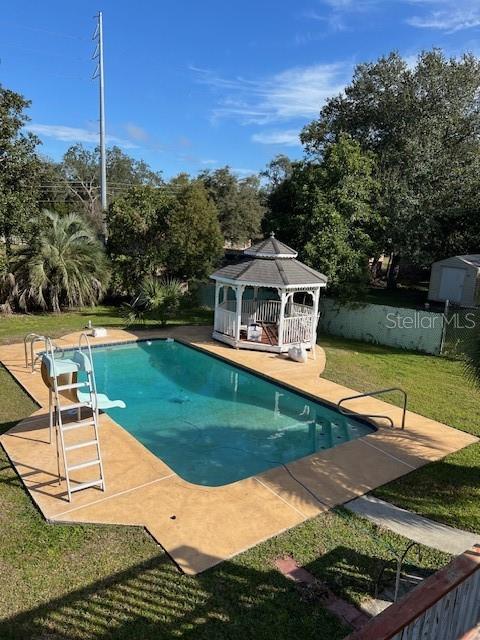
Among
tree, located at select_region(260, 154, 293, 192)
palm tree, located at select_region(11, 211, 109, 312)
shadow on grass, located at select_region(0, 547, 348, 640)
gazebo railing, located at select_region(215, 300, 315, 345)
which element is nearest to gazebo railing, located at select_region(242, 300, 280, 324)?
gazebo railing, located at select_region(215, 300, 315, 345)

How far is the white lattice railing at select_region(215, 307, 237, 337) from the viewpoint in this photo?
15.0m

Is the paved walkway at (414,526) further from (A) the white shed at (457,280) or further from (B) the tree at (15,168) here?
(A) the white shed at (457,280)

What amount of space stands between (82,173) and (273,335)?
4855 cm

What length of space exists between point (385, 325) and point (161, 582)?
13.5m

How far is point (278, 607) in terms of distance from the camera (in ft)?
13.6

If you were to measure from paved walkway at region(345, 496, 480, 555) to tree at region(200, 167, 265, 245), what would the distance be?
3857cm

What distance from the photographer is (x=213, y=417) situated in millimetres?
9977

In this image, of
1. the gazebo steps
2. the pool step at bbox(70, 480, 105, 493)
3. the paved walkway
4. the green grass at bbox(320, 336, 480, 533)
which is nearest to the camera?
the paved walkway

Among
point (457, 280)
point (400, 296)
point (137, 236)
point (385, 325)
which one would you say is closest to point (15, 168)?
point (137, 236)

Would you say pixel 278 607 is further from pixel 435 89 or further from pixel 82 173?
pixel 82 173

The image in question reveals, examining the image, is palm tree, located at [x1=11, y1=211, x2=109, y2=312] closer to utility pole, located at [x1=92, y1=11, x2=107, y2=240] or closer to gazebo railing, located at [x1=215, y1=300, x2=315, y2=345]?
gazebo railing, located at [x1=215, y1=300, x2=315, y2=345]

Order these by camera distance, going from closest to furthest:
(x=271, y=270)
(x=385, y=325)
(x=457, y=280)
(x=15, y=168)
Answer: (x=271, y=270), (x=385, y=325), (x=15, y=168), (x=457, y=280)

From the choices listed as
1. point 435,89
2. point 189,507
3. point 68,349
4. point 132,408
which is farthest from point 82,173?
point 189,507

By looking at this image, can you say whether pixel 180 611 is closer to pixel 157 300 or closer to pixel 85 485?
pixel 85 485
